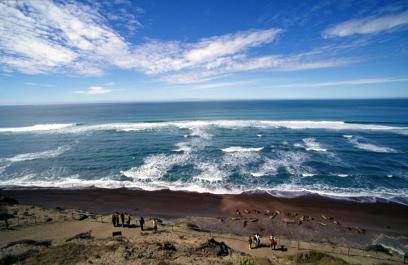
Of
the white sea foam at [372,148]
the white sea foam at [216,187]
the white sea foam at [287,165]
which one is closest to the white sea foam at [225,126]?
the white sea foam at [372,148]

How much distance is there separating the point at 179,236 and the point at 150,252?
10.7 feet

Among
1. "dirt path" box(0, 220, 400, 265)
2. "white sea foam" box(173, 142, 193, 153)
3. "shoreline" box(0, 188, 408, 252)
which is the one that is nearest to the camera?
"dirt path" box(0, 220, 400, 265)

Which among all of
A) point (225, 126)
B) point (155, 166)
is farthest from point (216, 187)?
point (225, 126)

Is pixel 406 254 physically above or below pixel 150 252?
below

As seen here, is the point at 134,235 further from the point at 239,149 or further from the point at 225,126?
the point at 225,126

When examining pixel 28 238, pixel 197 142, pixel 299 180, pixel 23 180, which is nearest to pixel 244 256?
pixel 28 238

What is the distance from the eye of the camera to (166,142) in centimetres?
5162

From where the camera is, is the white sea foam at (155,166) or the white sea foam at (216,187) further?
the white sea foam at (155,166)

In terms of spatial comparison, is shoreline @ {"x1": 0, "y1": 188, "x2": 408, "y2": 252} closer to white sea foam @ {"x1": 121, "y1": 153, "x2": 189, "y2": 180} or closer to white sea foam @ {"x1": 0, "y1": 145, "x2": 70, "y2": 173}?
white sea foam @ {"x1": 121, "y1": 153, "x2": 189, "y2": 180}

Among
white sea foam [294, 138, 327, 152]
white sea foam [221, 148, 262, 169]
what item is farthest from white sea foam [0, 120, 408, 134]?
white sea foam [221, 148, 262, 169]

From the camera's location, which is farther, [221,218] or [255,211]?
[255,211]

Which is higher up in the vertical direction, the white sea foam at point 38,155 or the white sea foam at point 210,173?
the white sea foam at point 38,155

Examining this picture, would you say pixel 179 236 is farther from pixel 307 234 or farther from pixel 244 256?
pixel 307 234

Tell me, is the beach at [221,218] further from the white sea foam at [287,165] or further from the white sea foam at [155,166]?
the white sea foam at [287,165]
